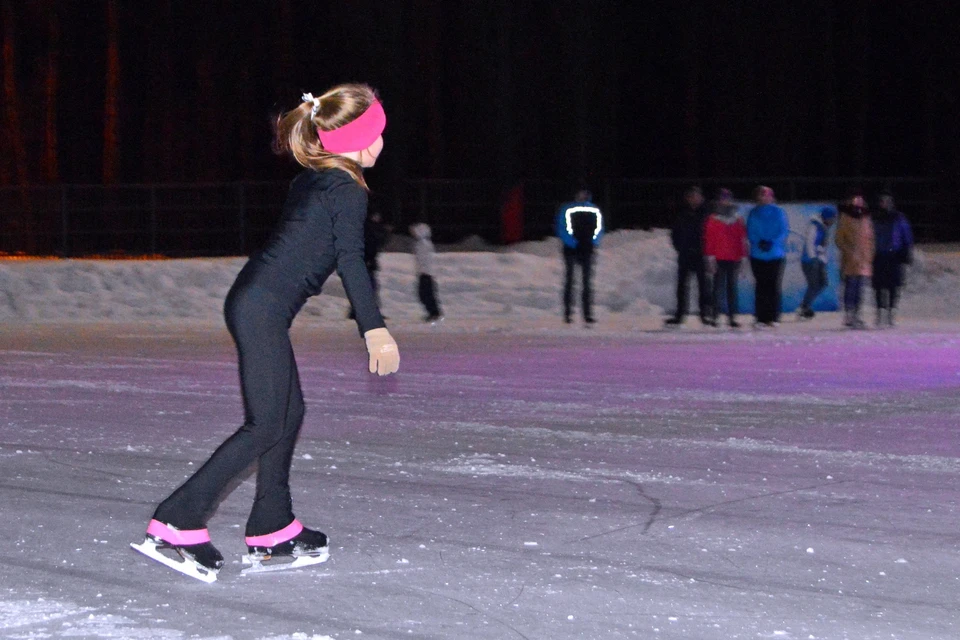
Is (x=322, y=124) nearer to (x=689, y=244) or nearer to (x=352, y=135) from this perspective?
(x=352, y=135)

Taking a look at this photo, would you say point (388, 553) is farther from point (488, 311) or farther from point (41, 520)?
point (488, 311)

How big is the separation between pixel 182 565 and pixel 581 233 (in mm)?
14107

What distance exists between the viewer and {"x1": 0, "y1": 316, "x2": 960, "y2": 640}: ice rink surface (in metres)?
4.72

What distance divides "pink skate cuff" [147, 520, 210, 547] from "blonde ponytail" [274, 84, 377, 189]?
1.35 m

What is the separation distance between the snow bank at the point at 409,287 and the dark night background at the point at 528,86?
22745mm

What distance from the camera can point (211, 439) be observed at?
904 cm

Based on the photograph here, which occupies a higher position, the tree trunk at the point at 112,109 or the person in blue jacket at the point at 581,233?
the tree trunk at the point at 112,109

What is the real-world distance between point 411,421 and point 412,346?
6.60 m

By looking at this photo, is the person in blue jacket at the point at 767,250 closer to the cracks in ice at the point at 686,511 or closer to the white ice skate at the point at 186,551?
the cracks in ice at the point at 686,511

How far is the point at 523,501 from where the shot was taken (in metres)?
6.85

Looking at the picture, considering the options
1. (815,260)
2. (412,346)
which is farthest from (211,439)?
(815,260)

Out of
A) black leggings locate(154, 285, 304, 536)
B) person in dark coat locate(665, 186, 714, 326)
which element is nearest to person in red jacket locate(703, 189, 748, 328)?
person in dark coat locate(665, 186, 714, 326)

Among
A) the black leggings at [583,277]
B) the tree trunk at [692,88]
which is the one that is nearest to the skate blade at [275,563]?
the black leggings at [583,277]

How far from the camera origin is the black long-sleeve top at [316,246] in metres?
4.96
